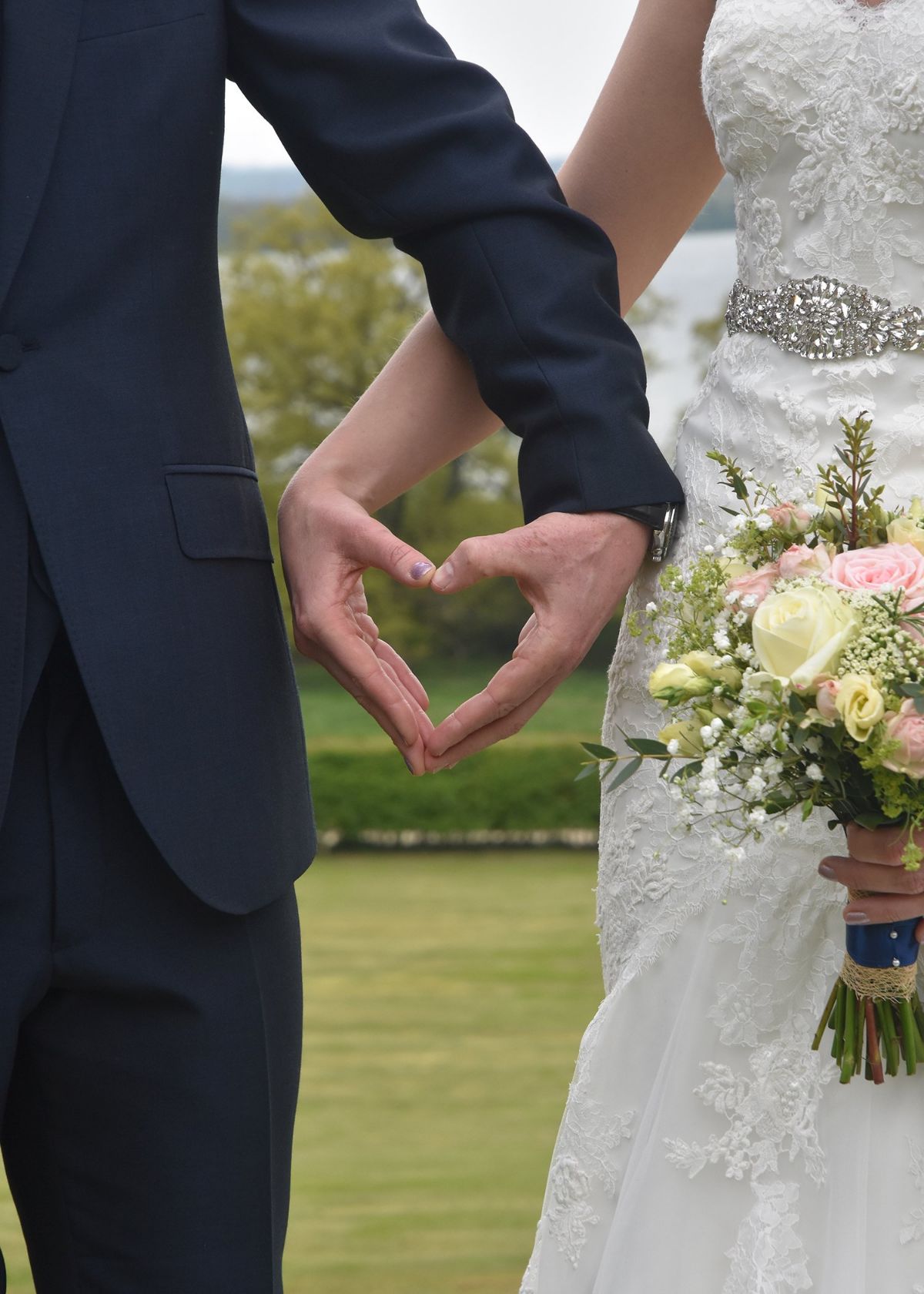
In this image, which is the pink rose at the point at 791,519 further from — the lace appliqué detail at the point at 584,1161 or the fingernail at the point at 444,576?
the lace appliqué detail at the point at 584,1161

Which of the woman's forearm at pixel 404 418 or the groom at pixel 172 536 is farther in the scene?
the woman's forearm at pixel 404 418

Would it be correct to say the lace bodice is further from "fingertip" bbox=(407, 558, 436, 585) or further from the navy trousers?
the navy trousers

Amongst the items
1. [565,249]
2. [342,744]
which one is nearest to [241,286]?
[342,744]

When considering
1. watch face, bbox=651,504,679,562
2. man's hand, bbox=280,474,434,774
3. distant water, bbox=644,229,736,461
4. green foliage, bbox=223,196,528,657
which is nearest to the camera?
man's hand, bbox=280,474,434,774

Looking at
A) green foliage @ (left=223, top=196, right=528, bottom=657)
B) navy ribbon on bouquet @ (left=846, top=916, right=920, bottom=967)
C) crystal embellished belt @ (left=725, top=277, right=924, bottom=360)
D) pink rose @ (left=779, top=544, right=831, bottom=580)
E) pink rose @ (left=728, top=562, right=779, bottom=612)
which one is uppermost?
crystal embellished belt @ (left=725, top=277, right=924, bottom=360)

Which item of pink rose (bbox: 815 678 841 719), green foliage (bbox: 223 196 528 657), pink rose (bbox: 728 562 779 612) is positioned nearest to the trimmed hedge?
green foliage (bbox: 223 196 528 657)

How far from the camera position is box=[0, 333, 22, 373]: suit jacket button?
1.57 m

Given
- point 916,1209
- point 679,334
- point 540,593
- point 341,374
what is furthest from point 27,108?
point 341,374

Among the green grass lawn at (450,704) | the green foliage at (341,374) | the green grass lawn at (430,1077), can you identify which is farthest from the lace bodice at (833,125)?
the green foliage at (341,374)

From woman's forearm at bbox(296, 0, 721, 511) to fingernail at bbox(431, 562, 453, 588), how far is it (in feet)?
0.84

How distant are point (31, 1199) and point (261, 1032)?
31 centimetres

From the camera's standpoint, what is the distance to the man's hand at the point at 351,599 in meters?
1.79

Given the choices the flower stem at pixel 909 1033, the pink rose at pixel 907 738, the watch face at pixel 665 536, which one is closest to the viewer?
the pink rose at pixel 907 738

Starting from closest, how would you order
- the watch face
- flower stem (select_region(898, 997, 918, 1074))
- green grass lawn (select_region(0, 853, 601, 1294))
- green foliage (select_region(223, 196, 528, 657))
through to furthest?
1. flower stem (select_region(898, 997, 918, 1074))
2. the watch face
3. green grass lawn (select_region(0, 853, 601, 1294))
4. green foliage (select_region(223, 196, 528, 657))
